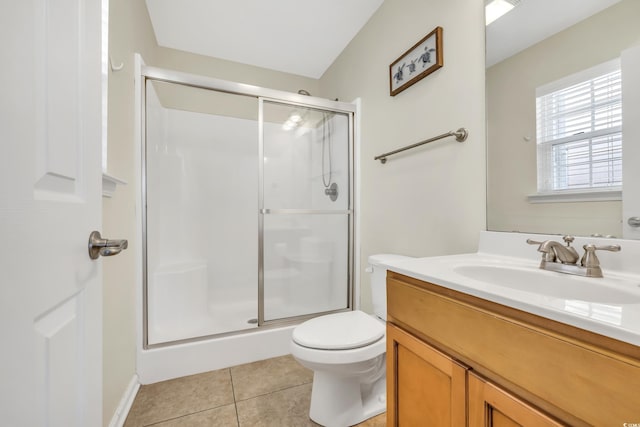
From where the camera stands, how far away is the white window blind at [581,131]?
847 millimetres

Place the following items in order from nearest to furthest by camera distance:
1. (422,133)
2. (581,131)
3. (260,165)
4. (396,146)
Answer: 1. (581,131)
2. (422,133)
3. (396,146)
4. (260,165)

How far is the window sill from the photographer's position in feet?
2.79

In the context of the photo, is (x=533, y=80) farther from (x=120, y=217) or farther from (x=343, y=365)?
(x=120, y=217)

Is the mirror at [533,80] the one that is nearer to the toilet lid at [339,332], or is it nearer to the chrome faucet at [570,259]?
the chrome faucet at [570,259]

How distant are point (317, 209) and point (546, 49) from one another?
1563 millimetres

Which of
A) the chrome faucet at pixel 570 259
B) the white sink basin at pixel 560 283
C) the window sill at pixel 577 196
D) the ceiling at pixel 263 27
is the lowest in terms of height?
the white sink basin at pixel 560 283

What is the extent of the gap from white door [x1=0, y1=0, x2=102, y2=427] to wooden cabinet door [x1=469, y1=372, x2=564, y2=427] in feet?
2.69

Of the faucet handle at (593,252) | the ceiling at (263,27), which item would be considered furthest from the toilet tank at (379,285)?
the ceiling at (263,27)

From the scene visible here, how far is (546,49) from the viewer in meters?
1.00

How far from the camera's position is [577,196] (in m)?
0.93

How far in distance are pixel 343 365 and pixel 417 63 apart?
5.34 feet

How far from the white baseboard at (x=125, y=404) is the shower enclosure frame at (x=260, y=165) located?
19 cm

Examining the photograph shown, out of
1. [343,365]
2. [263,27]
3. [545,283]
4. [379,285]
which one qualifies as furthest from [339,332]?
[263,27]

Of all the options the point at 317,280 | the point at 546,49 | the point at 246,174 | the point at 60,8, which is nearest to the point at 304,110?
the point at 246,174
